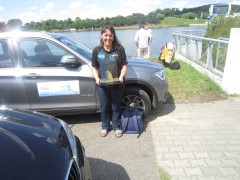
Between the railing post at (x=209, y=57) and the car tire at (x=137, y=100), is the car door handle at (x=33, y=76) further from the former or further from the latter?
the railing post at (x=209, y=57)

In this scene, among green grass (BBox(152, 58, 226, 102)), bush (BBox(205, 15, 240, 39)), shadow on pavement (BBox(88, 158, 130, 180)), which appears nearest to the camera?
shadow on pavement (BBox(88, 158, 130, 180))

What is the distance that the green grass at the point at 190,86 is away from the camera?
588 cm

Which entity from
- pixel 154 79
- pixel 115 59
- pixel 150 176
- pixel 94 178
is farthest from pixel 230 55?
pixel 94 178

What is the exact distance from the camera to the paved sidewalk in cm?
303

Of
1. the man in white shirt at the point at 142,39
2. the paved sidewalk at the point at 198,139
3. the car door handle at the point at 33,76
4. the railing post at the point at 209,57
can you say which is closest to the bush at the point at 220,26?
the man in white shirt at the point at 142,39

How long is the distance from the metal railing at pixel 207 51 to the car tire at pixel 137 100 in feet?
10.3

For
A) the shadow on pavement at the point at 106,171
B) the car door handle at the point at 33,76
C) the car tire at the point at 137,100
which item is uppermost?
the car door handle at the point at 33,76

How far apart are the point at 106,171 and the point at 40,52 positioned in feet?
7.79

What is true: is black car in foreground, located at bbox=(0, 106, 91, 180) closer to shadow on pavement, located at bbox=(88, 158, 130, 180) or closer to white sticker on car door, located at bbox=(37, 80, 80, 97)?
shadow on pavement, located at bbox=(88, 158, 130, 180)

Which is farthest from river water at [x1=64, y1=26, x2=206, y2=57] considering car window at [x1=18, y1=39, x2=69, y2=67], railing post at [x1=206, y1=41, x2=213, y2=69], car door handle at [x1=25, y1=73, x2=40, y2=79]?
railing post at [x1=206, y1=41, x2=213, y2=69]

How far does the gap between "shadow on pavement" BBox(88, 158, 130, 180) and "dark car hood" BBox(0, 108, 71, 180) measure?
105 cm

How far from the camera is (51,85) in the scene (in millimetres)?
4004

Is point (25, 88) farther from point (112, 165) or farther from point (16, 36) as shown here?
point (112, 165)

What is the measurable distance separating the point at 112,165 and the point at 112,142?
2.06ft
